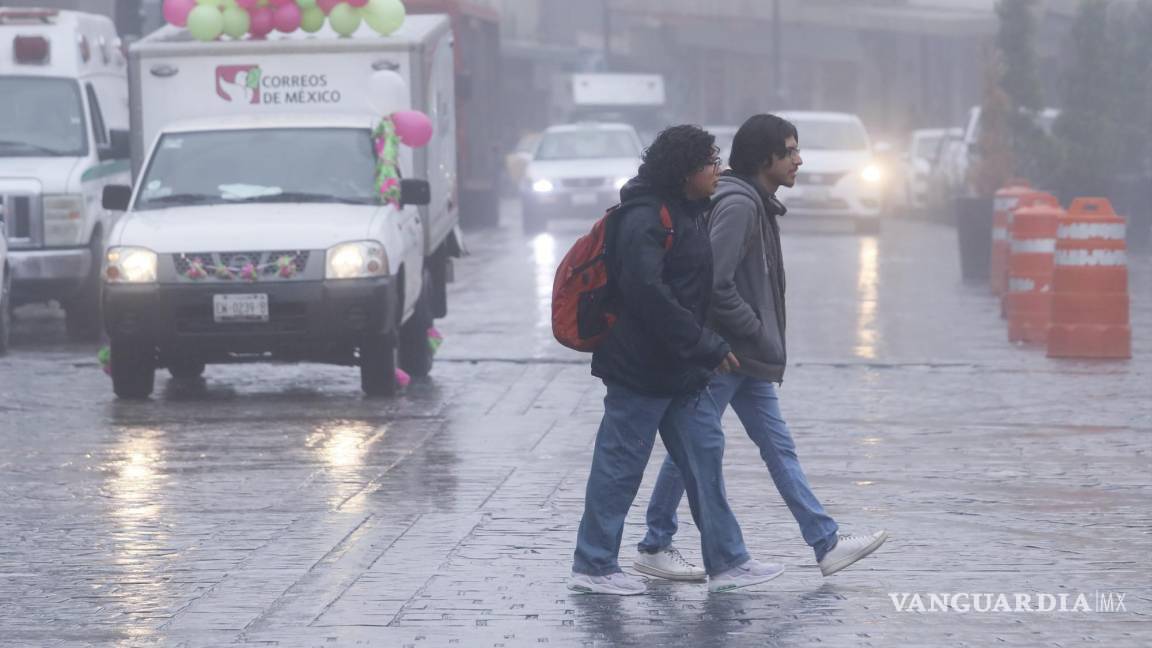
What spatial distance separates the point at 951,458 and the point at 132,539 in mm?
4087

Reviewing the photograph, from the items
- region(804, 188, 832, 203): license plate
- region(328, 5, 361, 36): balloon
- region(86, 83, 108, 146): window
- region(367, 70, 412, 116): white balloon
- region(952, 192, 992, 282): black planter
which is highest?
region(328, 5, 361, 36): balloon

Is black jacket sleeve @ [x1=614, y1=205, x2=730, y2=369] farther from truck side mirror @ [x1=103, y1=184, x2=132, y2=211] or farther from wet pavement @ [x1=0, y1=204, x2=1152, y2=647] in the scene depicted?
truck side mirror @ [x1=103, y1=184, x2=132, y2=211]

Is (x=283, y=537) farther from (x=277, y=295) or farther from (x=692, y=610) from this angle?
(x=277, y=295)

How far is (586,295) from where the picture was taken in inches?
288

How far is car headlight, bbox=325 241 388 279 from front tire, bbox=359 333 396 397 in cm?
42

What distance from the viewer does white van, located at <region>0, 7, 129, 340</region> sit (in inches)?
707

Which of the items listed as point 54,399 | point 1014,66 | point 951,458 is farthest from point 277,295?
point 1014,66

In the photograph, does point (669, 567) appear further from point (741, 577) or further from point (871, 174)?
point (871, 174)

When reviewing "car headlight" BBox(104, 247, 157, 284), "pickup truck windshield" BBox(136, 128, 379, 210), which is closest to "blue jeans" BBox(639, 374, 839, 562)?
"car headlight" BBox(104, 247, 157, 284)

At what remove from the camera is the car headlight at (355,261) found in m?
13.1

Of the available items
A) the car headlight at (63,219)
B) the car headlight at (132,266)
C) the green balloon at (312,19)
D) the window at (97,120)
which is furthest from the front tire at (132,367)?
the window at (97,120)

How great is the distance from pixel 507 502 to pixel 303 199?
477 cm

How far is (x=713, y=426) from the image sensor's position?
7.49m

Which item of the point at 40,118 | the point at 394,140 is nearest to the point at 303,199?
the point at 394,140
